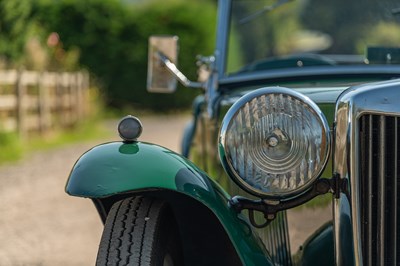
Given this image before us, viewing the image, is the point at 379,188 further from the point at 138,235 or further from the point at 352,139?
the point at 138,235

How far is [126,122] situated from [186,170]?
11.4 inches

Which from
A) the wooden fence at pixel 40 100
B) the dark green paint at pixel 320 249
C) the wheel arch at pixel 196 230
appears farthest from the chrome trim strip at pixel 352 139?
the wooden fence at pixel 40 100

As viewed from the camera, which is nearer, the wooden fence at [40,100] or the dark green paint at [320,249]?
the dark green paint at [320,249]

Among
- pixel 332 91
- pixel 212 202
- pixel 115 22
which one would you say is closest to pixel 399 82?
pixel 332 91

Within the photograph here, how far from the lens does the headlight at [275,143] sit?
2.63 meters

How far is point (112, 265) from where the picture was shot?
9.09 feet

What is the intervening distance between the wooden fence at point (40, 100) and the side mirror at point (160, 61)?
8054 mm

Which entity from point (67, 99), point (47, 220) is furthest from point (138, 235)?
point (67, 99)

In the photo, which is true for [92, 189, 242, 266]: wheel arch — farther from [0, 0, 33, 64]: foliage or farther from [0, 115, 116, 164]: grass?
[0, 0, 33, 64]: foliage

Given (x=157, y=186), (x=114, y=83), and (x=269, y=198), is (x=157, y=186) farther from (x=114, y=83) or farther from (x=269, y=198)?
(x=114, y=83)

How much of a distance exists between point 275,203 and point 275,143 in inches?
9.9

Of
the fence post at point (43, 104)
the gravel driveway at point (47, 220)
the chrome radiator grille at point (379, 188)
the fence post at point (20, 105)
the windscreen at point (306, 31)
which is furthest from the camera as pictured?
the fence post at point (43, 104)

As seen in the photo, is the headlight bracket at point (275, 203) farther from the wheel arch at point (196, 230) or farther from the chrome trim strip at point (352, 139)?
the wheel arch at point (196, 230)

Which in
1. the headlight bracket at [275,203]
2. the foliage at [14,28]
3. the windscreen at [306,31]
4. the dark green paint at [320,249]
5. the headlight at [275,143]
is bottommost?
the dark green paint at [320,249]
